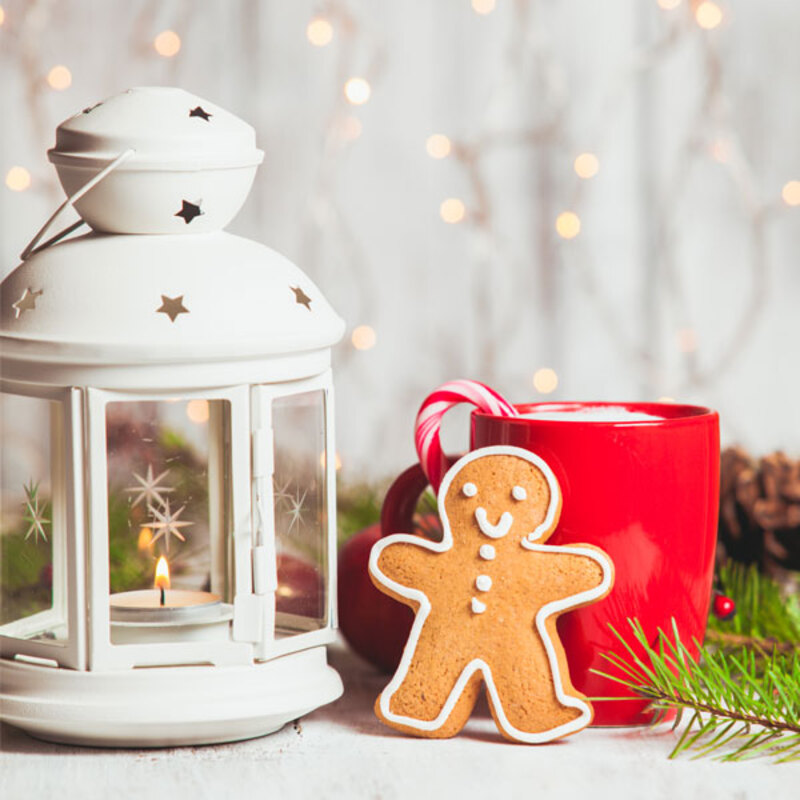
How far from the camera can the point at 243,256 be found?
72cm

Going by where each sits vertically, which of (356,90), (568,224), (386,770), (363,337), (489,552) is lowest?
(386,770)

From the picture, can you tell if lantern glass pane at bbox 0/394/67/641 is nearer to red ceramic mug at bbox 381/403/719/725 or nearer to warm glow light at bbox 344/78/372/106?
red ceramic mug at bbox 381/403/719/725

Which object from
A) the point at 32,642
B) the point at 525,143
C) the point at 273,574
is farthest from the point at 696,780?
the point at 525,143

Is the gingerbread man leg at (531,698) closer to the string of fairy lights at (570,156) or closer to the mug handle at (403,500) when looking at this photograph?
the mug handle at (403,500)

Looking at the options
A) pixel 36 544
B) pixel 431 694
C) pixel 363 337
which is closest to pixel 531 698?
pixel 431 694

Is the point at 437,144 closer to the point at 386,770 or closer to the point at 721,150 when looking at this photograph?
the point at 721,150

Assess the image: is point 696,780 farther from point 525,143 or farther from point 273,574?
point 525,143

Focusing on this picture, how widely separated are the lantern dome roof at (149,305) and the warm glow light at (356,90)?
668 mm

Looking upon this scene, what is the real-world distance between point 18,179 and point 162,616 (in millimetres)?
719

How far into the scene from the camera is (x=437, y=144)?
137 cm

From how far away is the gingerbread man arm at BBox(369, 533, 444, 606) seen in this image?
73cm

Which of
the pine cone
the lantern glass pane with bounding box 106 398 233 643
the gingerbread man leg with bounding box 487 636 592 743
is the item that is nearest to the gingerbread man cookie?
the gingerbread man leg with bounding box 487 636 592 743

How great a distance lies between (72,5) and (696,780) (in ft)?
3.20

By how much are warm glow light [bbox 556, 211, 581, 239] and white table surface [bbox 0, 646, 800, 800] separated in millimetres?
748
